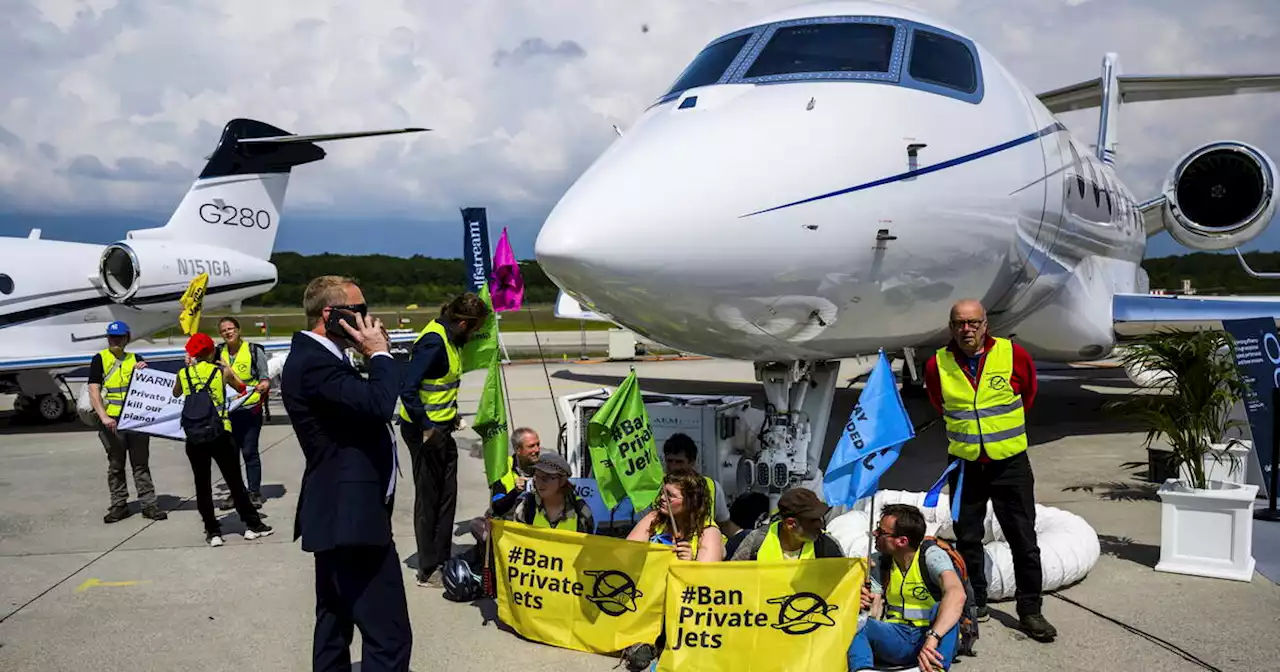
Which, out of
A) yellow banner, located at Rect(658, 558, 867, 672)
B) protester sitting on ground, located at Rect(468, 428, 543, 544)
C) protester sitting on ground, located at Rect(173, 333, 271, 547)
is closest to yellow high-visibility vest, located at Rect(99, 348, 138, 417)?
protester sitting on ground, located at Rect(173, 333, 271, 547)

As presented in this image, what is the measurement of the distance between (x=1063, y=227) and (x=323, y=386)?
6276mm

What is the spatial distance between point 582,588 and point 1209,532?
389cm

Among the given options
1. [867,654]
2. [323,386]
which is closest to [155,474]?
[323,386]

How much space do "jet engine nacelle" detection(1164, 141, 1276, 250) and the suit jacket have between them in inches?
541

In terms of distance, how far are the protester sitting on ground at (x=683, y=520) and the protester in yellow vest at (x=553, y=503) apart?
0.38 meters

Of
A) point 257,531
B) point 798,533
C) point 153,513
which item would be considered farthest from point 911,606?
point 153,513

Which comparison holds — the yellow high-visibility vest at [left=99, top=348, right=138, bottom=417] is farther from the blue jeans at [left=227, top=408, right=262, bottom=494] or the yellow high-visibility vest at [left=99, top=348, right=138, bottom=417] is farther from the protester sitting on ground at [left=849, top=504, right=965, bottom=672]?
the protester sitting on ground at [left=849, top=504, right=965, bottom=672]

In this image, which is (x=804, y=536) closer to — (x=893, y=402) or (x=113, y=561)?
(x=893, y=402)

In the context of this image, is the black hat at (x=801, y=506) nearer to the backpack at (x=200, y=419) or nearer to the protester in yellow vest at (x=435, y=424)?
the protester in yellow vest at (x=435, y=424)

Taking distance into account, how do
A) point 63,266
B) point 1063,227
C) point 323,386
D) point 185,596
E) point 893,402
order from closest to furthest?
1. point 323,386
2. point 893,402
3. point 185,596
4. point 1063,227
5. point 63,266

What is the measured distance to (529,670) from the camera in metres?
4.60

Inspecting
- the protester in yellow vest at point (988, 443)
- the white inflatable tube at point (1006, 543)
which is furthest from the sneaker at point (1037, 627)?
the white inflatable tube at point (1006, 543)

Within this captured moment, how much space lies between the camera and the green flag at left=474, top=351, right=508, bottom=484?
603 cm

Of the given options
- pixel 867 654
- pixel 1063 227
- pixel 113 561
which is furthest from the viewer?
pixel 1063 227
